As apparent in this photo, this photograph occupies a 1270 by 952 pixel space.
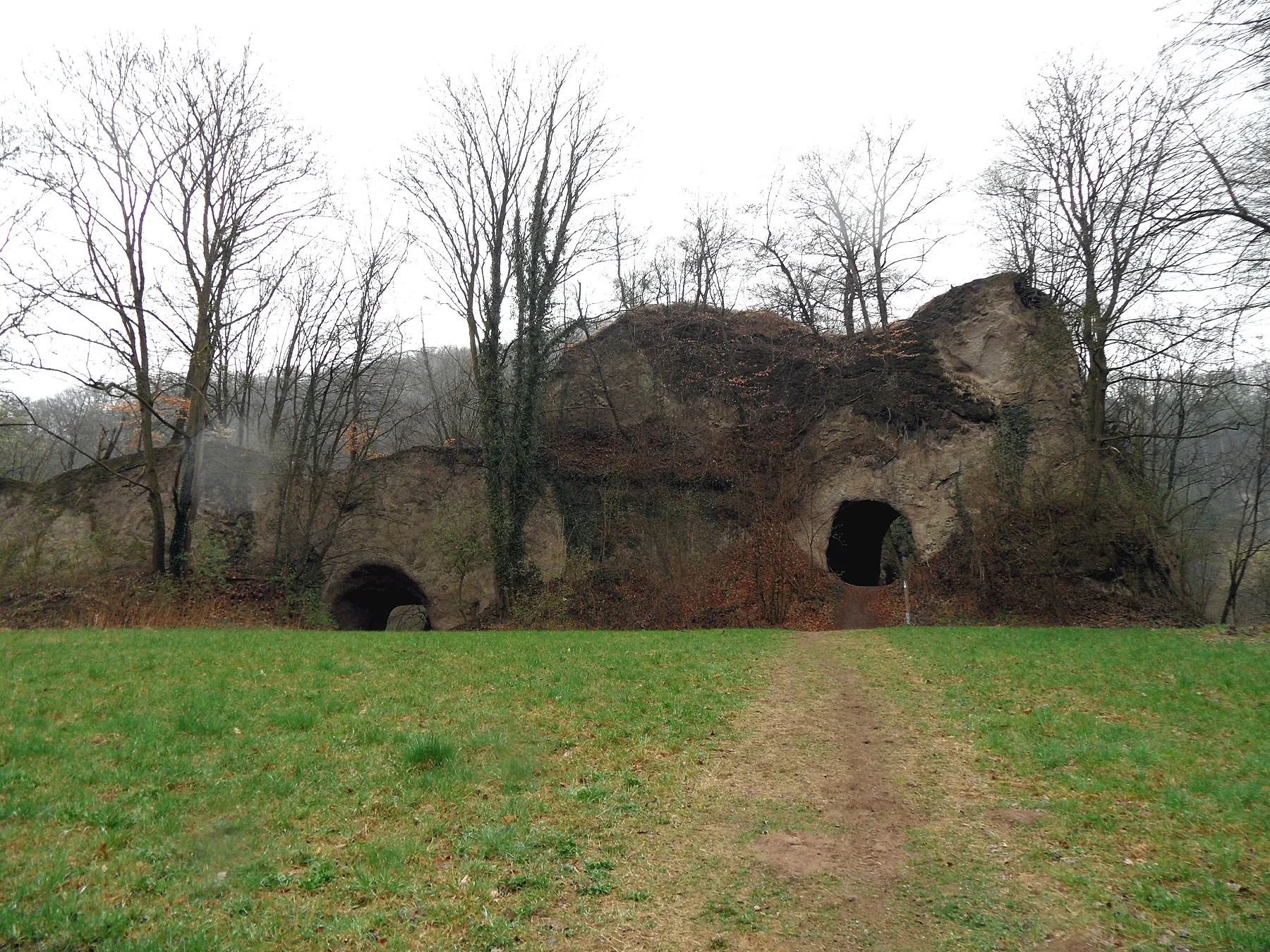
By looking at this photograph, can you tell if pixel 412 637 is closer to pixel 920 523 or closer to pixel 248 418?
pixel 920 523

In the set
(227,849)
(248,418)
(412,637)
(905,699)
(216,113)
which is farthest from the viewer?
(248,418)

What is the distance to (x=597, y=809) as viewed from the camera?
6289 millimetres

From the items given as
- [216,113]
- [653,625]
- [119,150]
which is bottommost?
[653,625]

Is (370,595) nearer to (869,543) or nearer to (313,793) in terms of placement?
(869,543)

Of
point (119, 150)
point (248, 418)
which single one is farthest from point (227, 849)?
point (248, 418)

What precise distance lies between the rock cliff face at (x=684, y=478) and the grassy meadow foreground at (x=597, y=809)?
15273 millimetres

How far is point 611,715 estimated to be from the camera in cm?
920

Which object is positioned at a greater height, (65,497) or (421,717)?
(65,497)

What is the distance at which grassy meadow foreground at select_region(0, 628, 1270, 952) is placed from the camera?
444 cm

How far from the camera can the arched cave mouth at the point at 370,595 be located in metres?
28.0

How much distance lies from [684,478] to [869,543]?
933cm

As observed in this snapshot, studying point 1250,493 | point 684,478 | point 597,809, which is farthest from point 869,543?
point 597,809

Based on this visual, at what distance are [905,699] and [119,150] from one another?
26708mm

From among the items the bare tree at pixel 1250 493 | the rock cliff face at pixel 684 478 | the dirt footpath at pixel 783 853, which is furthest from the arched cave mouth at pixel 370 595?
the bare tree at pixel 1250 493
